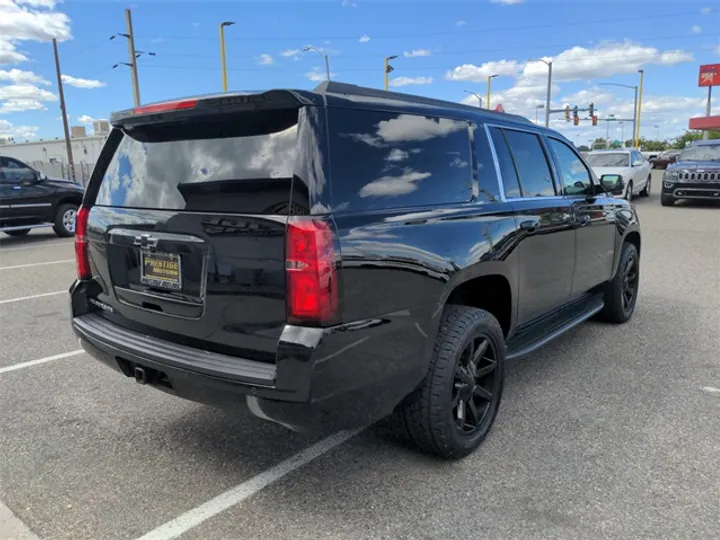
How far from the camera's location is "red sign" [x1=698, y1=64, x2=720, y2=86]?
76688 millimetres

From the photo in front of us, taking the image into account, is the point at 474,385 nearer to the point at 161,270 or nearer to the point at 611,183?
the point at 161,270

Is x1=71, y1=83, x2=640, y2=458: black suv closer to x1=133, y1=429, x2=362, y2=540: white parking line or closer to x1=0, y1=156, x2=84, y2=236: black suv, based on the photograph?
x1=133, y1=429, x2=362, y2=540: white parking line

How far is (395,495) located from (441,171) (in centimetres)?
167

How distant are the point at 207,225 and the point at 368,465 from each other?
152 cm

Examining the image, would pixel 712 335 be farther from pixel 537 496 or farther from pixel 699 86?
pixel 699 86

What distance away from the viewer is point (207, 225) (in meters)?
2.60

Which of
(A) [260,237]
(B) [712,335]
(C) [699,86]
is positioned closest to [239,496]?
(A) [260,237]

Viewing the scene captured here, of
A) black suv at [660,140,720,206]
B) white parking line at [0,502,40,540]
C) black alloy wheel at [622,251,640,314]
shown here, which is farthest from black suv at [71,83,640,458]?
black suv at [660,140,720,206]

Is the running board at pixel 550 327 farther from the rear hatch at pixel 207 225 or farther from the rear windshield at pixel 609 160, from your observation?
the rear windshield at pixel 609 160

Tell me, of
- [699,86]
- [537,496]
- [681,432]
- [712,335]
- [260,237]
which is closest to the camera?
[260,237]

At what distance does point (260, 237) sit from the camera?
2438 mm

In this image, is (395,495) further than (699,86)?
No

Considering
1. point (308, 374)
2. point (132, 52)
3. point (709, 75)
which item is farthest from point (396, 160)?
point (709, 75)

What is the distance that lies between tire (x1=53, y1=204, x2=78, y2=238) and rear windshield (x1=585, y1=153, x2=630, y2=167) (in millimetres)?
14537
